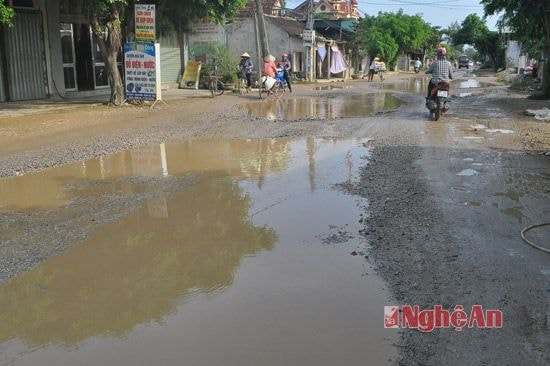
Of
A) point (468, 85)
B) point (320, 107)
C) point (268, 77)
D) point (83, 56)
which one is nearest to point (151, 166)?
point (320, 107)

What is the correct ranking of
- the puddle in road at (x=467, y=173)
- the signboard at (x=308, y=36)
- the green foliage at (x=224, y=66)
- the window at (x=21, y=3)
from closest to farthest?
the puddle in road at (x=467, y=173), the window at (x=21, y=3), the green foliage at (x=224, y=66), the signboard at (x=308, y=36)

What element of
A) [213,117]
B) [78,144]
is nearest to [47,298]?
[78,144]

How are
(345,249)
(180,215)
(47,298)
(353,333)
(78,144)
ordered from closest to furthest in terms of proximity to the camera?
(353,333) < (47,298) < (345,249) < (180,215) < (78,144)

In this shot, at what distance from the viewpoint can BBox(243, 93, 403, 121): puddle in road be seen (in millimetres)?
15320

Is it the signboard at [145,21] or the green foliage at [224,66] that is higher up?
the signboard at [145,21]

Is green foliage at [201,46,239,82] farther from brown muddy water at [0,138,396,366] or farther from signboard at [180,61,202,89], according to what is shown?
brown muddy water at [0,138,396,366]

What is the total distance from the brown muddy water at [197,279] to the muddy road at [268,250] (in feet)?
0.06

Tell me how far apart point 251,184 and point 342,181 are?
1.32 meters

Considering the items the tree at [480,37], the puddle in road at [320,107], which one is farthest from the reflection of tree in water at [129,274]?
the tree at [480,37]

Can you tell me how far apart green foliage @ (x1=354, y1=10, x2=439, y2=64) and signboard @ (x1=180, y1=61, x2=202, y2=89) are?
22.1 meters

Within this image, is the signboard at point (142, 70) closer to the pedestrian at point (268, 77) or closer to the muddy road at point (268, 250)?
the pedestrian at point (268, 77)

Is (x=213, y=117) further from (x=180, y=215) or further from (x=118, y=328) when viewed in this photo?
(x=118, y=328)

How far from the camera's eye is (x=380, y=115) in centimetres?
1505

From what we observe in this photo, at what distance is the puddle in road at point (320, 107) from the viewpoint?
15.3 m
